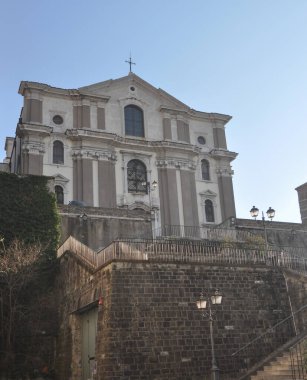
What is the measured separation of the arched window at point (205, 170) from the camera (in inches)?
1721

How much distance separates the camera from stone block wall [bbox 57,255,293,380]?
17.3m

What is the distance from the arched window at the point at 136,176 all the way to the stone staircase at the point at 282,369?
2397cm

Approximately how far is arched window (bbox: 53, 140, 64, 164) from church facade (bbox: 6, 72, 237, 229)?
8 cm

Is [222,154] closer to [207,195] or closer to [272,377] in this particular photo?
[207,195]

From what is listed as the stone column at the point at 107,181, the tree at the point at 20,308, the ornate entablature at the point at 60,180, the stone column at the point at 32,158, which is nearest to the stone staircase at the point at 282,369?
the tree at the point at 20,308

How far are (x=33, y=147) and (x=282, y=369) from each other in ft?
86.2

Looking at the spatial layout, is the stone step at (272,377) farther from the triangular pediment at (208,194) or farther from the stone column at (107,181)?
the triangular pediment at (208,194)

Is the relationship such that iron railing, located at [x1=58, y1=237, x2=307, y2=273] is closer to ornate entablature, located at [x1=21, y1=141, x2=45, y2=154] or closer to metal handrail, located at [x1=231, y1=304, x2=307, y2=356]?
metal handrail, located at [x1=231, y1=304, x2=307, y2=356]

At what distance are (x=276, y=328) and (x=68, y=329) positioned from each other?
845cm

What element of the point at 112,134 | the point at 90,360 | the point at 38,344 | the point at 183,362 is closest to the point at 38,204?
the point at 38,344

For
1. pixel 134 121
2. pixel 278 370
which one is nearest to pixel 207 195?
pixel 134 121

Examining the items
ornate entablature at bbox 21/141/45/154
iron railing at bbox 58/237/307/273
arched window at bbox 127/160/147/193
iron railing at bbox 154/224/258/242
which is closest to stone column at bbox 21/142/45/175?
ornate entablature at bbox 21/141/45/154

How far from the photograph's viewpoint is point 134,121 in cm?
4275

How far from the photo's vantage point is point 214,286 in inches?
772
